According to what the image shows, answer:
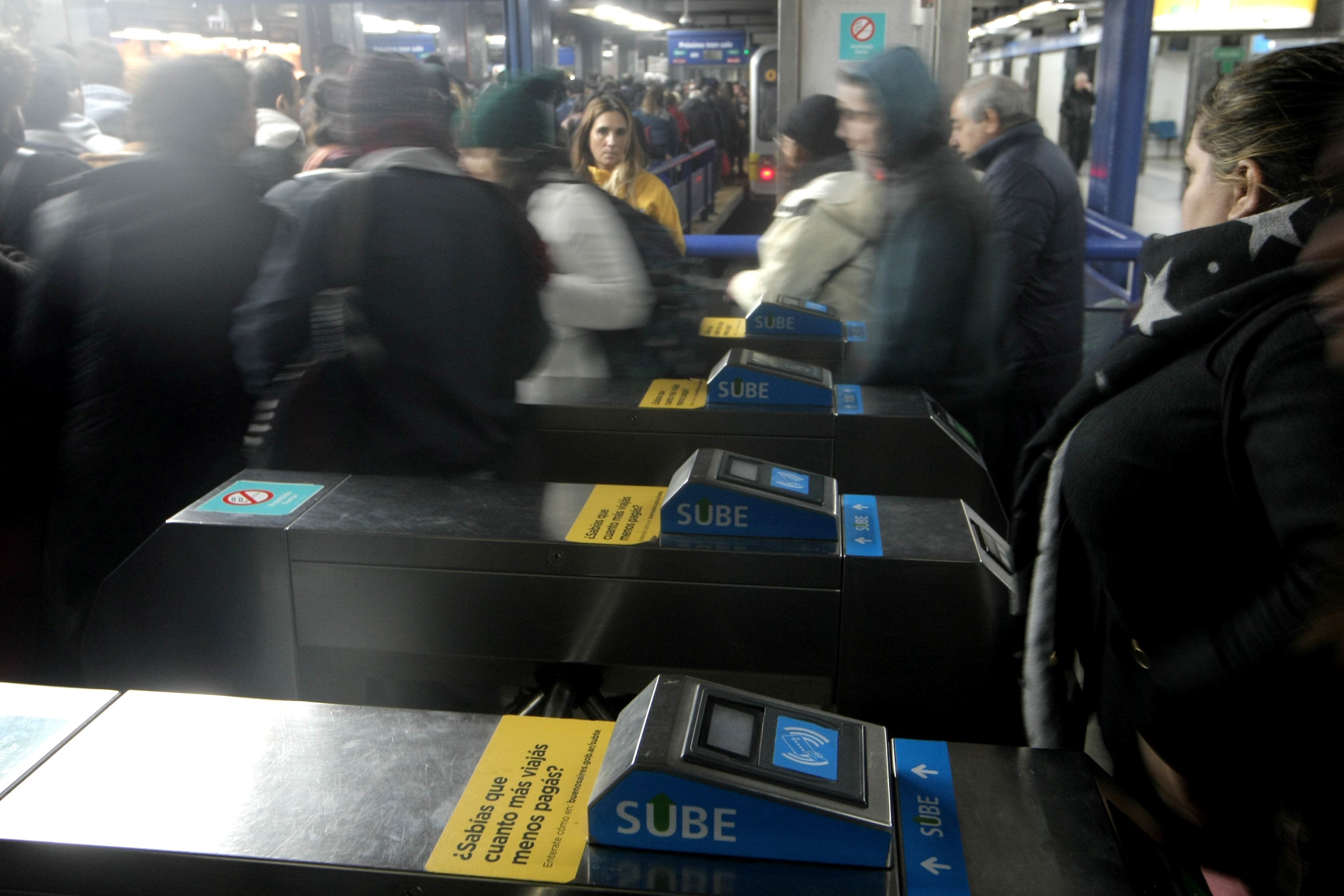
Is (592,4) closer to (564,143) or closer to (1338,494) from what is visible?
(564,143)

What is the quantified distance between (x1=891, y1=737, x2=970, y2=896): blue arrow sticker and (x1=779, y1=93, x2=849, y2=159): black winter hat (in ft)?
6.91

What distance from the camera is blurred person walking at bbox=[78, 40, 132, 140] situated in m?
3.94

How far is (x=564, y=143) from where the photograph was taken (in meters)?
2.48

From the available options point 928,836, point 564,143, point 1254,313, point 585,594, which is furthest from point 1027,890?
point 564,143

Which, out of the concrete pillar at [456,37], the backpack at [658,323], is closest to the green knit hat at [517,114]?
the backpack at [658,323]

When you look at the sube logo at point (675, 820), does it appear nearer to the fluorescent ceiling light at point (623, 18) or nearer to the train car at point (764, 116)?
the train car at point (764, 116)

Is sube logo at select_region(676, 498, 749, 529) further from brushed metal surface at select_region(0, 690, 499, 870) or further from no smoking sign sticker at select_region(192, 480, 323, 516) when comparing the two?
no smoking sign sticker at select_region(192, 480, 323, 516)

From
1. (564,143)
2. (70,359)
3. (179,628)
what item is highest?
(564,143)

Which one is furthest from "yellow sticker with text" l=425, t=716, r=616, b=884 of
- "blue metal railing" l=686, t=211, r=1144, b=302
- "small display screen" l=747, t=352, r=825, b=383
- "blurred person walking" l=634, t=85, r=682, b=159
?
"blurred person walking" l=634, t=85, r=682, b=159

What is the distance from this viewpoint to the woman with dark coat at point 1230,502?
2.84ft

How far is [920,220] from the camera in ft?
6.77

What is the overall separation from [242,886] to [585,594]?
0.73 m

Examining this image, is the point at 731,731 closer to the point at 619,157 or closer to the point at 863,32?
the point at 619,157

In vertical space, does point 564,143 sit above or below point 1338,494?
above
